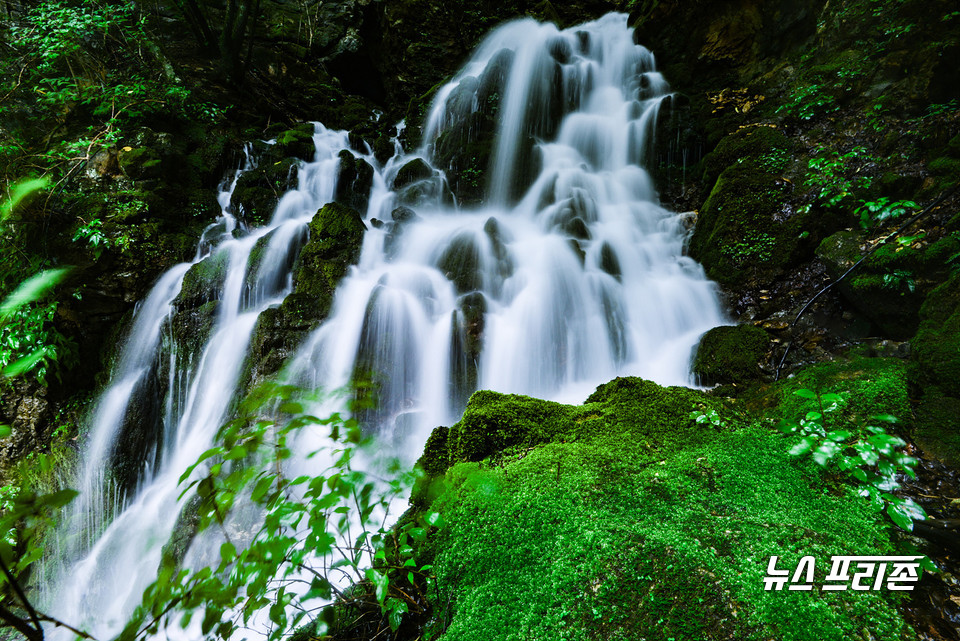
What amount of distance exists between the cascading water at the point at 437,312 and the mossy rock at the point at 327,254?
8.1 inches

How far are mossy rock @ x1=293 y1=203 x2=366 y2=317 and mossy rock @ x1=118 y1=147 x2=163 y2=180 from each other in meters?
3.17

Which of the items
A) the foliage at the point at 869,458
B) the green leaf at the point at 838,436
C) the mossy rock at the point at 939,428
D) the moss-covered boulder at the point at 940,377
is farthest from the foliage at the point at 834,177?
the green leaf at the point at 838,436

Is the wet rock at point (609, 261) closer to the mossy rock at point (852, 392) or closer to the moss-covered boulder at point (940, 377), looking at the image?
the mossy rock at point (852, 392)

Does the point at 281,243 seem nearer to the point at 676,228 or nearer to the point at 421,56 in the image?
the point at 676,228

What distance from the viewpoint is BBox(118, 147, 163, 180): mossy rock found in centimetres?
711

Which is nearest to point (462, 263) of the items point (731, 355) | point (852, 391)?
point (731, 355)

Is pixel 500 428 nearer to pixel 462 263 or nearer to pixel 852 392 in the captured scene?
pixel 852 392

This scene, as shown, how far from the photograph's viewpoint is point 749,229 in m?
5.89

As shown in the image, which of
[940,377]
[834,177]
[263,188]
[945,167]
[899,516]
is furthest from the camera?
[263,188]

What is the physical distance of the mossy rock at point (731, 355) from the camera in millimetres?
4145

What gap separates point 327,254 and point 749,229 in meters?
6.74

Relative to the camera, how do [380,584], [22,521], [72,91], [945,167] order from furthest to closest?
[72,91] < [945,167] < [380,584] < [22,521]

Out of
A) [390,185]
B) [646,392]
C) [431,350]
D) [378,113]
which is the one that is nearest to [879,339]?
[646,392]

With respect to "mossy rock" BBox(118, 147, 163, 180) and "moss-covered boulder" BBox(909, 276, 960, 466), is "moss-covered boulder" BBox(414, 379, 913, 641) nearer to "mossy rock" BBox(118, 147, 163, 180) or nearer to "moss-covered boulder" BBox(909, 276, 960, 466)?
"moss-covered boulder" BBox(909, 276, 960, 466)
